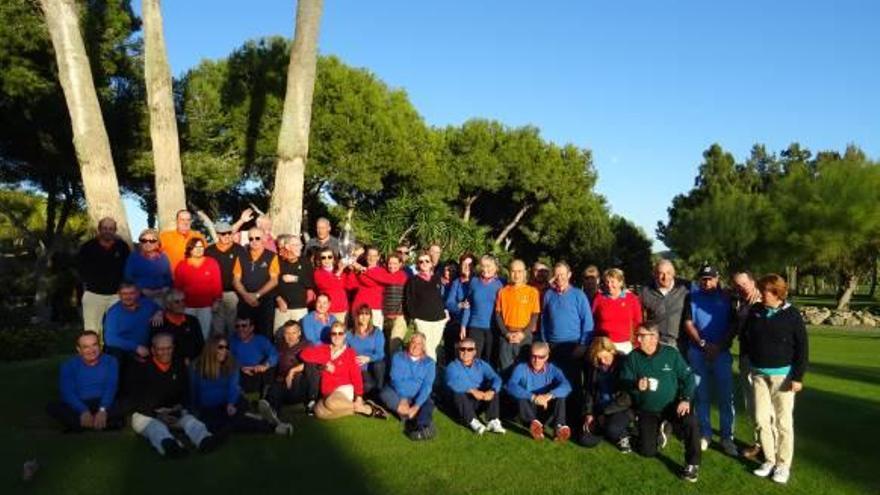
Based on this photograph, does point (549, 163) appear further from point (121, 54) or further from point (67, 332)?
point (67, 332)

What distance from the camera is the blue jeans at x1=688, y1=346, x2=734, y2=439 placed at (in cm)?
723

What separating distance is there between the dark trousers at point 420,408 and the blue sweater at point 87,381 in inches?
109

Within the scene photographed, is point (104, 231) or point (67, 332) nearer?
point (104, 231)

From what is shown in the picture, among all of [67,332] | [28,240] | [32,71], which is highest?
[32,71]

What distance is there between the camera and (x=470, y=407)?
311 inches

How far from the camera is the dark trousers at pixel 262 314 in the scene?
880 cm

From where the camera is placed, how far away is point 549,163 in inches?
1503

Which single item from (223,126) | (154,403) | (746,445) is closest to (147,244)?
(154,403)

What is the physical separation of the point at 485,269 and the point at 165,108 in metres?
5.68

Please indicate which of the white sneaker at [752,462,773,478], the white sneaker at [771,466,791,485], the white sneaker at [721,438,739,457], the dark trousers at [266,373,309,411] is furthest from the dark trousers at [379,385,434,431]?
the white sneaker at [771,466,791,485]

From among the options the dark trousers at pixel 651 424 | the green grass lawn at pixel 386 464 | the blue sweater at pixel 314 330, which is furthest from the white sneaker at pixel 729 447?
the blue sweater at pixel 314 330

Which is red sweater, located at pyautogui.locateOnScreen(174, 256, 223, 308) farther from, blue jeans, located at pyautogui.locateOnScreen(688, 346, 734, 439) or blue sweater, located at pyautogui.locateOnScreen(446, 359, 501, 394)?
blue jeans, located at pyautogui.locateOnScreen(688, 346, 734, 439)

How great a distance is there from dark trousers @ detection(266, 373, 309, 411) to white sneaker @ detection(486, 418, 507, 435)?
6.96ft

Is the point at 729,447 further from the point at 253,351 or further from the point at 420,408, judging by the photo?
the point at 253,351
